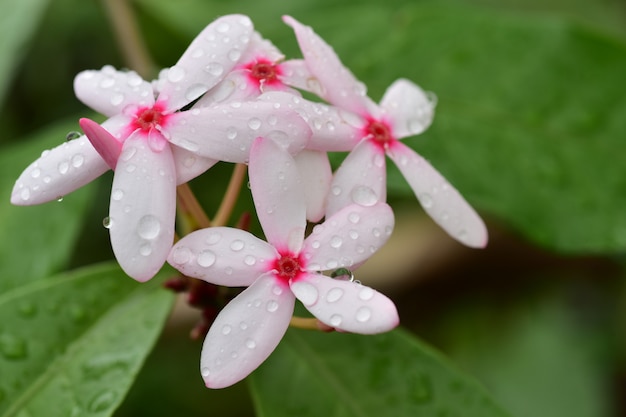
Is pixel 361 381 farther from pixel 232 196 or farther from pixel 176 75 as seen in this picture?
pixel 176 75

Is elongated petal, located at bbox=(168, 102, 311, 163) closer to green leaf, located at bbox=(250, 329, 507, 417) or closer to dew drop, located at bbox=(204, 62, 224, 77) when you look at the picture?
dew drop, located at bbox=(204, 62, 224, 77)

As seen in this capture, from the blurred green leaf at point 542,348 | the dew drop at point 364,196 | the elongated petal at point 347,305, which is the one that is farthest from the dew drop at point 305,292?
the blurred green leaf at point 542,348

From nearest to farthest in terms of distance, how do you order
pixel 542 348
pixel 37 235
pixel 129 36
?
pixel 37 235 → pixel 129 36 → pixel 542 348

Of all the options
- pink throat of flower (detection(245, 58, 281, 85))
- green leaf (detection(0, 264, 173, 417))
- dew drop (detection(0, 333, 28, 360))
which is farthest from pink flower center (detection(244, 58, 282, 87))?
dew drop (detection(0, 333, 28, 360))

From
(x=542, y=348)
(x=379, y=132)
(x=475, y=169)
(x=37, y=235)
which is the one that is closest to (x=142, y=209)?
(x=379, y=132)

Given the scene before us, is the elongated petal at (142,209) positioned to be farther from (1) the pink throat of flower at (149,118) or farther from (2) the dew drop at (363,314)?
(2) the dew drop at (363,314)

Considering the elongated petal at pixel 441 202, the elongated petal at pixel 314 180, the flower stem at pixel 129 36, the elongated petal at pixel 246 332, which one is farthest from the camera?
the flower stem at pixel 129 36
